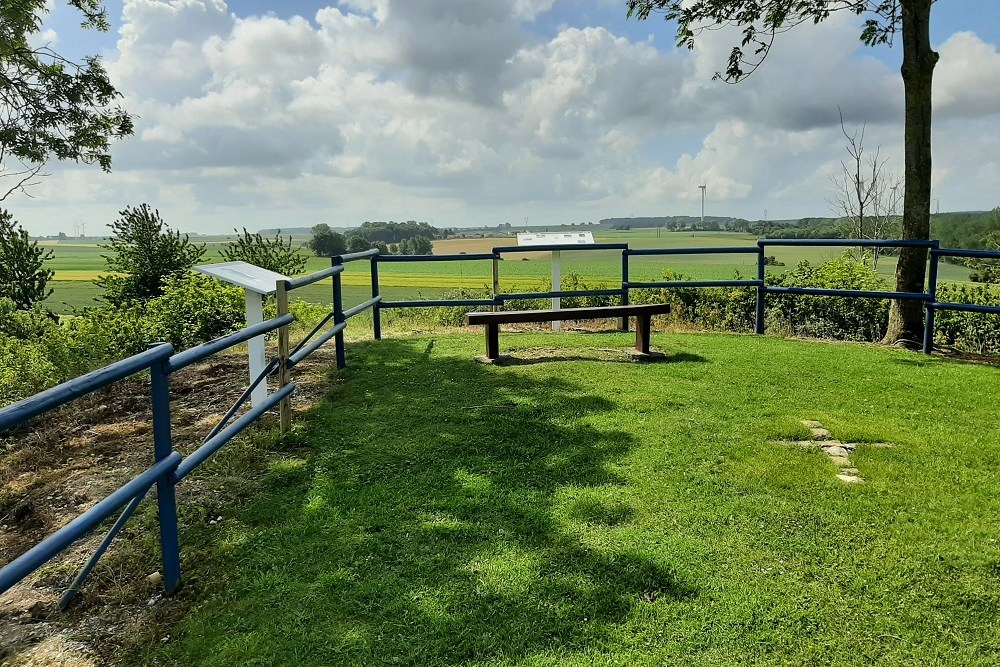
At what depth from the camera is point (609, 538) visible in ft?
10.8

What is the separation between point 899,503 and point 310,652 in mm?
3221

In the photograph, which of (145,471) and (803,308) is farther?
(803,308)

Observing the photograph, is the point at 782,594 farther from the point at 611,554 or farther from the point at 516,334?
the point at 516,334

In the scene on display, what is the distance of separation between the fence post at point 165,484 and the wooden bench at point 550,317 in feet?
14.8

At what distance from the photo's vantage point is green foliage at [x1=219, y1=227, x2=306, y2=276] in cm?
1270

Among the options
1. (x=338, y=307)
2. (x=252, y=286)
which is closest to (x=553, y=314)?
(x=338, y=307)

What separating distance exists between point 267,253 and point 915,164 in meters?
11.0

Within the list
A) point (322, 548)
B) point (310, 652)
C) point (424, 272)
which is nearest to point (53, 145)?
point (322, 548)

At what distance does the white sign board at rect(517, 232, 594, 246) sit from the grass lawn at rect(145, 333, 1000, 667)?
14.7 feet

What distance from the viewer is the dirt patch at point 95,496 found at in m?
2.71

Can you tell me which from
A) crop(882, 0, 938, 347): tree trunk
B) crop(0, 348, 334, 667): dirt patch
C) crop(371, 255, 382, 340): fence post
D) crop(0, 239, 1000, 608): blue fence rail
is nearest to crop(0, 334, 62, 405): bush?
crop(0, 348, 334, 667): dirt patch

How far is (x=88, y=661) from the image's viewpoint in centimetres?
252

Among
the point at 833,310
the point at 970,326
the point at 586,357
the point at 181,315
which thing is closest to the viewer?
the point at 586,357

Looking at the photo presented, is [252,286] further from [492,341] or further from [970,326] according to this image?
[970,326]
